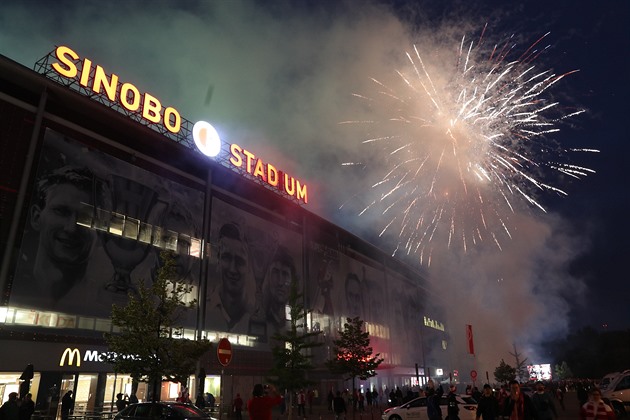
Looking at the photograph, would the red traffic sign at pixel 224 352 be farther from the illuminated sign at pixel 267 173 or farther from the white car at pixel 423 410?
the illuminated sign at pixel 267 173

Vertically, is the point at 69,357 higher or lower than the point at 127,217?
lower

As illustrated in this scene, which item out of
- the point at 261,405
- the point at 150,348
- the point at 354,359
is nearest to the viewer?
the point at 261,405

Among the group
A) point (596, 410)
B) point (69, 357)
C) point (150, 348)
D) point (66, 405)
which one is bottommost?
point (66, 405)

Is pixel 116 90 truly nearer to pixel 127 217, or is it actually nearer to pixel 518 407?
pixel 127 217

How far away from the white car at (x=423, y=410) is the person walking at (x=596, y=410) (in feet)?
41.1

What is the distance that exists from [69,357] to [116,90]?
19.5 m

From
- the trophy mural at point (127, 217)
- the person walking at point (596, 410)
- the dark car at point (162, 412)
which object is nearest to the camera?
the person walking at point (596, 410)

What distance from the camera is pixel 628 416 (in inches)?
845

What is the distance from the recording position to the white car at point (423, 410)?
69.0 ft

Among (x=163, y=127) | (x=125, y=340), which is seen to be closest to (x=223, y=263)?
(x=163, y=127)


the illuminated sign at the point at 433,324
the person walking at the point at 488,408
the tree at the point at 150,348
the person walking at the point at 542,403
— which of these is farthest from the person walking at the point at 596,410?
the illuminated sign at the point at 433,324

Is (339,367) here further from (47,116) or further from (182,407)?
(47,116)

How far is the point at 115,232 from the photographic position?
105 feet

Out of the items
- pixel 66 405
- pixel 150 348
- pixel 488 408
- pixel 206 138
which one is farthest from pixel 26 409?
pixel 206 138
